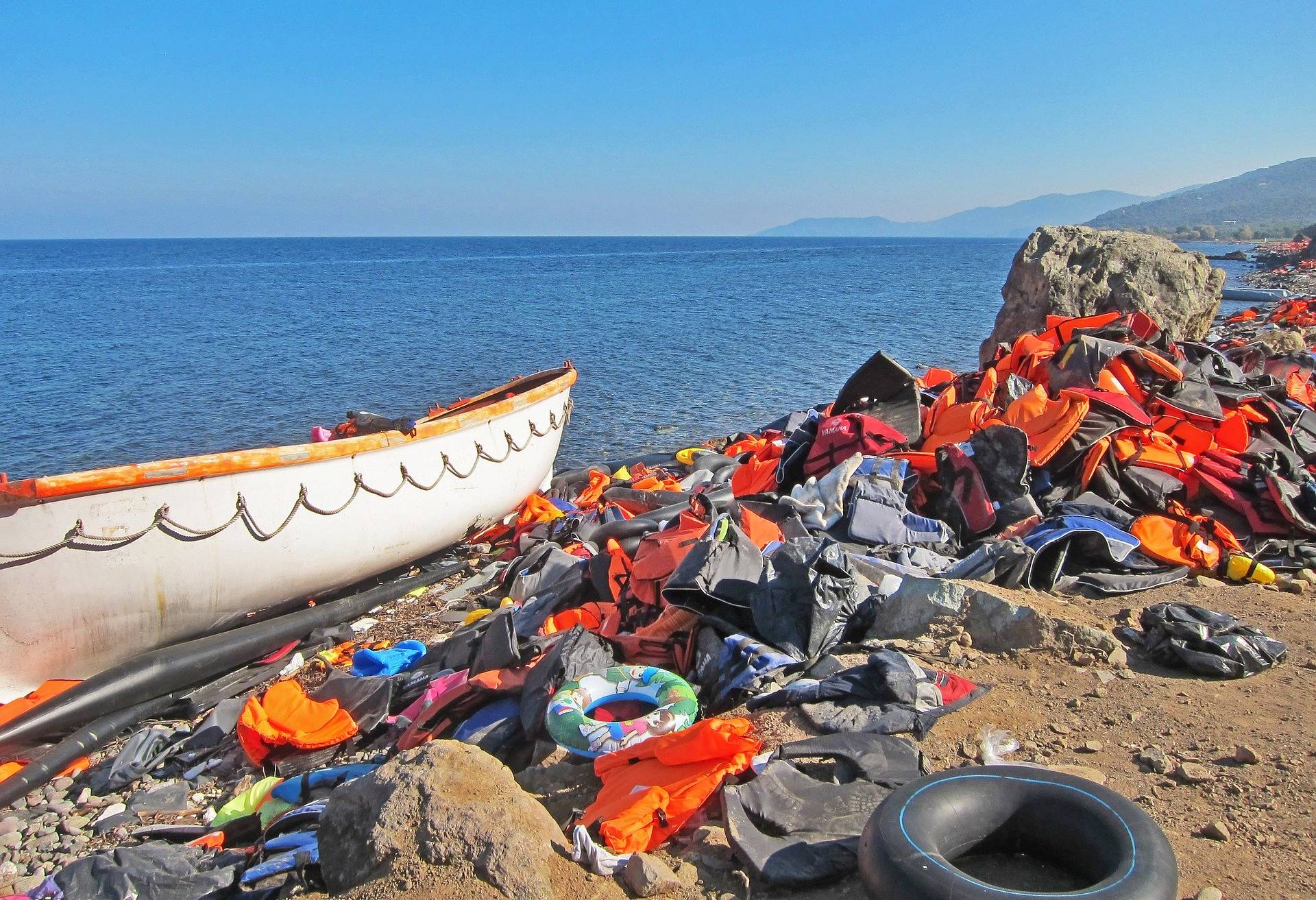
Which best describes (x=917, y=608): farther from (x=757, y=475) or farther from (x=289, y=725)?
(x=289, y=725)

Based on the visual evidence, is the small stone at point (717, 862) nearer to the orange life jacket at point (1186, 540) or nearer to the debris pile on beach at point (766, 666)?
the debris pile on beach at point (766, 666)

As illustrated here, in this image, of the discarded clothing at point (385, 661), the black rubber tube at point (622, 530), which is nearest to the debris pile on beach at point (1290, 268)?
the black rubber tube at point (622, 530)

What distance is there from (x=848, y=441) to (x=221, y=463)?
493 centimetres

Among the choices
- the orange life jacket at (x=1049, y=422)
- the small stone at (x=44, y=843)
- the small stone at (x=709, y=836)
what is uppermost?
the orange life jacket at (x=1049, y=422)

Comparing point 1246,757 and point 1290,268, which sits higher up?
point 1290,268

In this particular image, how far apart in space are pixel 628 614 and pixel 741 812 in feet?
7.45

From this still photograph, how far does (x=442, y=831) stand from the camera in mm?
2766

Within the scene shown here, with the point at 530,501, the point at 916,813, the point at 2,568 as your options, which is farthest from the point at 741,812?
the point at 530,501

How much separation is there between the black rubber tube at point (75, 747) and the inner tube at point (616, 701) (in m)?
3.48

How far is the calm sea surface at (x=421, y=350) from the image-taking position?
52.7 ft

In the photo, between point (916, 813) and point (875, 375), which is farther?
point (875, 375)

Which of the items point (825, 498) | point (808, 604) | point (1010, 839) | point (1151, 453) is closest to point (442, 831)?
point (1010, 839)

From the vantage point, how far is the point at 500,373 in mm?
22234

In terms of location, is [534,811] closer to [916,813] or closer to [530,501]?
[916,813]
